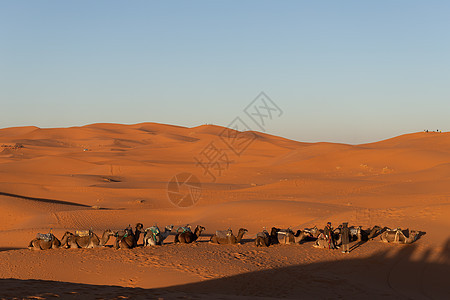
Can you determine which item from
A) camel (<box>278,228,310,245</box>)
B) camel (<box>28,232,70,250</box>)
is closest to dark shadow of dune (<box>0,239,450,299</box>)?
camel (<box>278,228,310,245</box>)

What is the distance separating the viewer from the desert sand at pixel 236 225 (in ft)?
34.7

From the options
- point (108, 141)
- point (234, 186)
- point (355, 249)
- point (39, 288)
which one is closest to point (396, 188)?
point (234, 186)

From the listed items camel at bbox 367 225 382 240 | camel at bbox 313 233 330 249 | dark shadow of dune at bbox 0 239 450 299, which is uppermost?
camel at bbox 367 225 382 240

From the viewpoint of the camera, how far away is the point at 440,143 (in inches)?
2319

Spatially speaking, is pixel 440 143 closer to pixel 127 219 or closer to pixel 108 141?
pixel 127 219

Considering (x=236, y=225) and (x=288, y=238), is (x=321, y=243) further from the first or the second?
(x=236, y=225)

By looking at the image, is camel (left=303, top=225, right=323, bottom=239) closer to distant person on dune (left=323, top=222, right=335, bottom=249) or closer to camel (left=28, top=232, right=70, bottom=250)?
distant person on dune (left=323, top=222, right=335, bottom=249)

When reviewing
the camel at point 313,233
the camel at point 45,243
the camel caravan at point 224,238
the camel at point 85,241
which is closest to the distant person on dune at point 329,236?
the camel caravan at point 224,238

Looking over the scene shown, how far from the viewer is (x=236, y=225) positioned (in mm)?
21734

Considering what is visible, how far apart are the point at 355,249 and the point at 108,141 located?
324ft

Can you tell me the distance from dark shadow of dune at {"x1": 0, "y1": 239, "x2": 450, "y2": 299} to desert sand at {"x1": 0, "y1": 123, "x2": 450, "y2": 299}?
0.03 meters

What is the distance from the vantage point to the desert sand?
1059cm

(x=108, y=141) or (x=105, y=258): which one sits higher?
(x=108, y=141)

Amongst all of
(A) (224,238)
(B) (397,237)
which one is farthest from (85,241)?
(B) (397,237)
